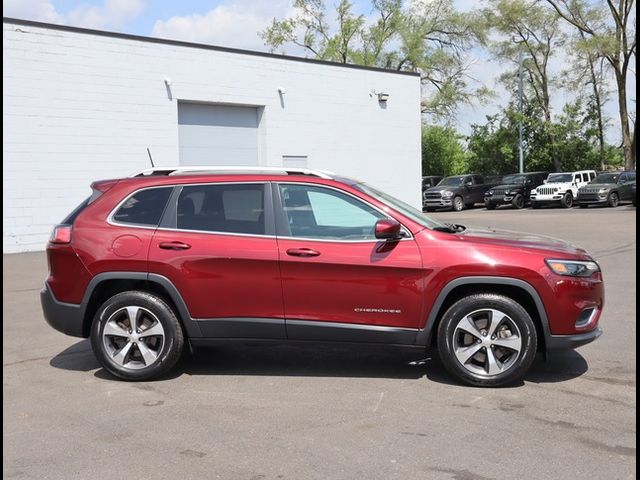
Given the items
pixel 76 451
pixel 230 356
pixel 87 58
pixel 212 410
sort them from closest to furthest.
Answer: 1. pixel 76 451
2. pixel 212 410
3. pixel 230 356
4. pixel 87 58

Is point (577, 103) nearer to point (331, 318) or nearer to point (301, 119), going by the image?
point (301, 119)

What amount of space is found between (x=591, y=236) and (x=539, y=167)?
29.4 meters

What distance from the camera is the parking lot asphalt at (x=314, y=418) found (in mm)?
3822

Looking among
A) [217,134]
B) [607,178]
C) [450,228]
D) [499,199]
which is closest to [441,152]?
[499,199]

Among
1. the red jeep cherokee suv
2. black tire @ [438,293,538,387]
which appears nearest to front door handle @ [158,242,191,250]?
the red jeep cherokee suv

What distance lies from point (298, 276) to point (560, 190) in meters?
29.8

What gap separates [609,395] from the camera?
16.4 feet

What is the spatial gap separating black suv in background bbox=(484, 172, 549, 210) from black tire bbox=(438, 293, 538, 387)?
29.7 meters

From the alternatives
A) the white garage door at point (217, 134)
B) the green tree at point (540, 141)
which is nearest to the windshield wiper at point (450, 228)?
the white garage door at point (217, 134)

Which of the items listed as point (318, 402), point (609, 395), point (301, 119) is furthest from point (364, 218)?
point (301, 119)

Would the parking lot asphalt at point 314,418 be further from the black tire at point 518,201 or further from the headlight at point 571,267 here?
the black tire at point 518,201

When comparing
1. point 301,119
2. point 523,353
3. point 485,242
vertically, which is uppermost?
point 301,119

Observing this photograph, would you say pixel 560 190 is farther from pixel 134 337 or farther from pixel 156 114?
pixel 134 337

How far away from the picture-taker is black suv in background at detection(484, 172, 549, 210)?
3384 centimetres
